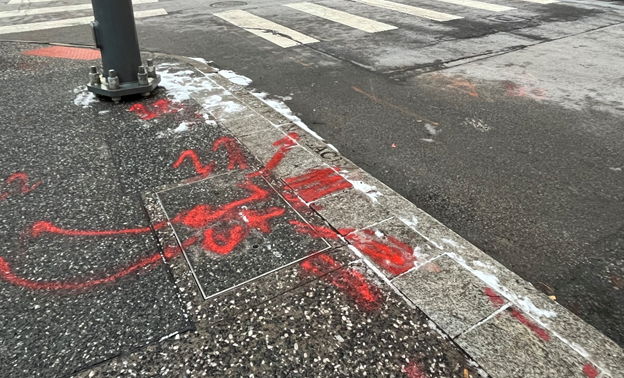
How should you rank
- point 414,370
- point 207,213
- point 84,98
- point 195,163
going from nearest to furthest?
point 414,370 < point 207,213 < point 195,163 < point 84,98

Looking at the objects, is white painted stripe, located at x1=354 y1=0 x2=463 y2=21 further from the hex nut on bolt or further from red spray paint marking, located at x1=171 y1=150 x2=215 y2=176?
red spray paint marking, located at x1=171 y1=150 x2=215 y2=176

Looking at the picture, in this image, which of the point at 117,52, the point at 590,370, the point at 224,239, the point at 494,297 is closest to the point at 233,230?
the point at 224,239

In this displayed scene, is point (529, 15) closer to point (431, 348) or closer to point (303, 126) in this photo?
point (303, 126)

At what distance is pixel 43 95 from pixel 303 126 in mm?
3142

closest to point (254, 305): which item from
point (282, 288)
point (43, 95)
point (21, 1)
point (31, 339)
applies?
point (282, 288)

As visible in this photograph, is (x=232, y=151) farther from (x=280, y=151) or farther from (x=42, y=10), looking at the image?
(x=42, y=10)

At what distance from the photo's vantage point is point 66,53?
22.7 ft

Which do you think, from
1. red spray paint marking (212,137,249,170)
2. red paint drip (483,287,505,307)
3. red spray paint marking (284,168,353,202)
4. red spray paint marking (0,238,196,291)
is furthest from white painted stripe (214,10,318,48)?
red paint drip (483,287,505,307)

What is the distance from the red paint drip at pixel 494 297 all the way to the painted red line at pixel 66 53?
664 cm

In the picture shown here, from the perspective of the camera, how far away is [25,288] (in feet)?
7.72

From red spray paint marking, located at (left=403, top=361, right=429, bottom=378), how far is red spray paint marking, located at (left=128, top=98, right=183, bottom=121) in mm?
3600

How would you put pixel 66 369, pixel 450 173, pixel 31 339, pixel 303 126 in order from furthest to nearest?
pixel 303 126
pixel 450 173
pixel 31 339
pixel 66 369

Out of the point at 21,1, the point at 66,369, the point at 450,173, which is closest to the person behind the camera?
the point at 66,369

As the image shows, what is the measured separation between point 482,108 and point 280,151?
104 inches
